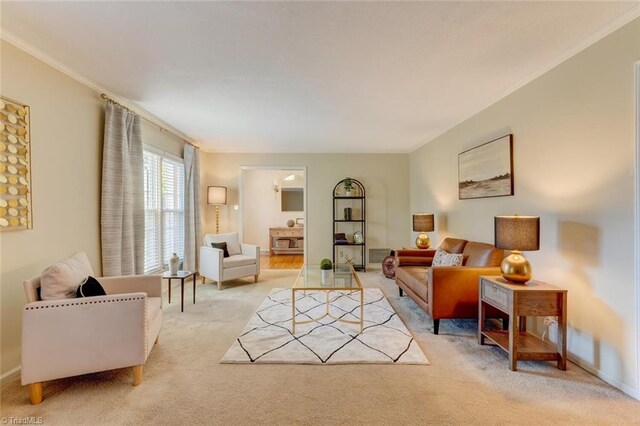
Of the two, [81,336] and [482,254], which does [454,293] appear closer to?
[482,254]

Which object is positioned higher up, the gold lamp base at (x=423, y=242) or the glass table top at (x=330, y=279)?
the gold lamp base at (x=423, y=242)

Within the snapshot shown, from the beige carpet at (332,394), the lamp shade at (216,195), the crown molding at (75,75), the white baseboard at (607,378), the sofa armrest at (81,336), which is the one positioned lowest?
the beige carpet at (332,394)

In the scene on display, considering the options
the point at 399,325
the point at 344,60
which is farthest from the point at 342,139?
the point at 399,325

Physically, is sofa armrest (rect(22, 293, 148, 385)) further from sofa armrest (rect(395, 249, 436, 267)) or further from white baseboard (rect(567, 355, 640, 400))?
white baseboard (rect(567, 355, 640, 400))

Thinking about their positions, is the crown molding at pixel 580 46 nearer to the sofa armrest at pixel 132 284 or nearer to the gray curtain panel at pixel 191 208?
the sofa armrest at pixel 132 284

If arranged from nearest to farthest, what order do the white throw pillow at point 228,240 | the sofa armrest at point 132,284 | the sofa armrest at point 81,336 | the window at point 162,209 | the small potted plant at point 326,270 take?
1. the sofa armrest at point 81,336
2. the sofa armrest at point 132,284
3. the small potted plant at point 326,270
4. the window at point 162,209
5. the white throw pillow at point 228,240

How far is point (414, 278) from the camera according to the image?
3.38 meters

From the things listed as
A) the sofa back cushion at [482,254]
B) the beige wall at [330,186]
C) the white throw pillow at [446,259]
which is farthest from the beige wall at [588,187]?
the beige wall at [330,186]

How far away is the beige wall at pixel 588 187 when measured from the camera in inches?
76.0

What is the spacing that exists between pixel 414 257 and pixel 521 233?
1924 mm

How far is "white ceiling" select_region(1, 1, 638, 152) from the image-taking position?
5.89ft

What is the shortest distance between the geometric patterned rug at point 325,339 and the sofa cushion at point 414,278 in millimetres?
390

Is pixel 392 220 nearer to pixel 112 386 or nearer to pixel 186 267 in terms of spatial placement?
pixel 186 267

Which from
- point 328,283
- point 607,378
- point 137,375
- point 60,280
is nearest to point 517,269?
point 607,378
